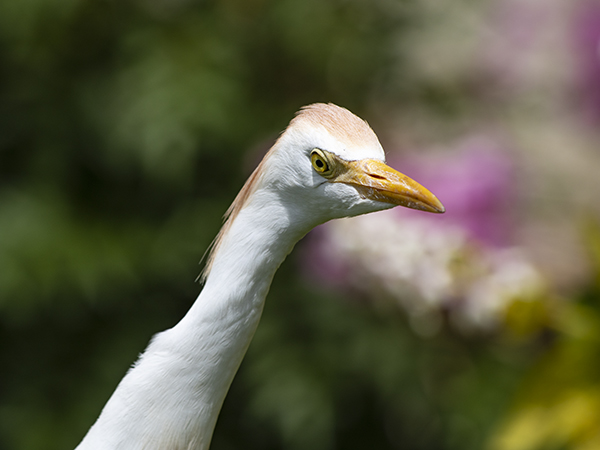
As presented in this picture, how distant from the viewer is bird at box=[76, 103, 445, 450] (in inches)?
18.4

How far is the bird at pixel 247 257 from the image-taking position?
1.53ft

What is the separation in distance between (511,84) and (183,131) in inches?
36.2

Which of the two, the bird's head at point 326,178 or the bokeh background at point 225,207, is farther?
the bokeh background at point 225,207

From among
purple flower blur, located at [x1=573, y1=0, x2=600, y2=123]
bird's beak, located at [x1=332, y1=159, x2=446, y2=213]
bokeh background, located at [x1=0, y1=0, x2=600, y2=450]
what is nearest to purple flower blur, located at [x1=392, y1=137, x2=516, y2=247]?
bokeh background, located at [x1=0, y1=0, x2=600, y2=450]

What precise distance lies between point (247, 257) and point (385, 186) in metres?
0.13

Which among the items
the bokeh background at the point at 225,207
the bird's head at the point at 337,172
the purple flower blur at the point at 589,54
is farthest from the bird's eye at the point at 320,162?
the purple flower blur at the point at 589,54

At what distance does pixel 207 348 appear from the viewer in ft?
1.64

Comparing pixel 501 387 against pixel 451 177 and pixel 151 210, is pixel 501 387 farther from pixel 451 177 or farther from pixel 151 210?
pixel 151 210

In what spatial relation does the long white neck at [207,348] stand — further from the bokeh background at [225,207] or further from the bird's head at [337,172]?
the bokeh background at [225,207]

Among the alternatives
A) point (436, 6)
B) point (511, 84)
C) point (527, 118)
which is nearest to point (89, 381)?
point (436, 6)

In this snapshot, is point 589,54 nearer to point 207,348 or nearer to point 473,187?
point 473,187

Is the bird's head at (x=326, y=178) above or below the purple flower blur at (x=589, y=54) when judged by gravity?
below

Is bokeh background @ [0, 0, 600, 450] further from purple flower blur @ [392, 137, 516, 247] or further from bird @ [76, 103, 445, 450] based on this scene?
bird @ [76, 103, 445, 450]

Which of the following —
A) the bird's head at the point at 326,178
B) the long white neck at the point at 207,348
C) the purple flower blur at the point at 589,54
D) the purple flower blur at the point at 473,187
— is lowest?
the long white neck at the point at 207,348
